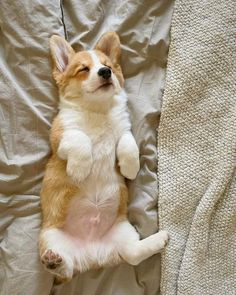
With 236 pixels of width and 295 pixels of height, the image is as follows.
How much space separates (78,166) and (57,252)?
1.09 ft

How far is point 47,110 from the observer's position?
1896 mm

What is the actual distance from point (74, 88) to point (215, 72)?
0.60m

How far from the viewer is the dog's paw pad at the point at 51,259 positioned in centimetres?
162

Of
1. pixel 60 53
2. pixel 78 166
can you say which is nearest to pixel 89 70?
pixel 60 53

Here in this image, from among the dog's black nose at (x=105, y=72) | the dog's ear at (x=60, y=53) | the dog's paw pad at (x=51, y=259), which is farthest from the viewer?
the dog's ear at (x=60, y=53)

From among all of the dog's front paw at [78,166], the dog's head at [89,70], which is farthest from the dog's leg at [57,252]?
the dog's head at [89,70]

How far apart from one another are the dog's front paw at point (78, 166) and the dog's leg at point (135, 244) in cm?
27

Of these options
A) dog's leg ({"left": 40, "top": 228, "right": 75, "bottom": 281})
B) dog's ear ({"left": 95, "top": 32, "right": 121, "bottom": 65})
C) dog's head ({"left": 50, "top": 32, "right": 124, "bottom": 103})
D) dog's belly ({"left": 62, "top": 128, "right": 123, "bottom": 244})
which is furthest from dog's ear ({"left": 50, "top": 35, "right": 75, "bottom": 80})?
dog's leg ({"left": 40, "top": 228, "right": 75, "bottom": 281})

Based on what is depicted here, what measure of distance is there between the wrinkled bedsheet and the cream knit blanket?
0.06 metres

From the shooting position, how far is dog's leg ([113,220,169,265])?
175cm

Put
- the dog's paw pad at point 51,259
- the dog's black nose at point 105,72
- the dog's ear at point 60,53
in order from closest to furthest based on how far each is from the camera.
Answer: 1. the dog's paw pad at point 51,259
2. the dog's black nose at point 105,72
3. the dog's ear at point 60,53

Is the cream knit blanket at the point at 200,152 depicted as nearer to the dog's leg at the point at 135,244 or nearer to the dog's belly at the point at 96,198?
the dog's leg at the point at 135,244

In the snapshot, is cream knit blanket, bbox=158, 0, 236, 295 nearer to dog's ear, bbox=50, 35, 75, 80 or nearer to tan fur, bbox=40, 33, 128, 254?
tan fur, bbox=40, 33, 128, 254

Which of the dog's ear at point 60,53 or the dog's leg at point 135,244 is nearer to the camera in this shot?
the dog's leg at point 135,244
